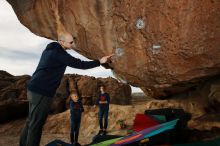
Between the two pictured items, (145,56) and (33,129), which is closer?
(33,129)

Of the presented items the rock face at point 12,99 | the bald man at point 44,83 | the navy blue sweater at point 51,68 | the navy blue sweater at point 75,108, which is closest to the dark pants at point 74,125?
the navy blue sweater at point 75,108

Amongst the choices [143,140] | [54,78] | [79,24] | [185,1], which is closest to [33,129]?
[54,78]

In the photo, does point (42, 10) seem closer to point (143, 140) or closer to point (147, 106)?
point (147, 106)

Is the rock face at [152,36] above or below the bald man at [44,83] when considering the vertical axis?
above

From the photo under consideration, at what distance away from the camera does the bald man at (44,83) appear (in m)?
3.57

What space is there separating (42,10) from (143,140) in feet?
16.6

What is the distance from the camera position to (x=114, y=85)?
47.3 ft

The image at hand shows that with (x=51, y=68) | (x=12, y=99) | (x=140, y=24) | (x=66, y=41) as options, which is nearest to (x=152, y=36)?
(x=140, y=24)

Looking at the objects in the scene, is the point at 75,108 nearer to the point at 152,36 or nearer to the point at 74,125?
the point at 74,125

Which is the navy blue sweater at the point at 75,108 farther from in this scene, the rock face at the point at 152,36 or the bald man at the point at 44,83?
the bald man at the point at 44,83

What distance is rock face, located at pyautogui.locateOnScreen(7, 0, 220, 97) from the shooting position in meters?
4.66

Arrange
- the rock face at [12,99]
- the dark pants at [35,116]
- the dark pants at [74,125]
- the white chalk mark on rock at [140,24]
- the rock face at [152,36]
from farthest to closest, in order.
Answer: the rock face at [12,99], the dark pants at [74,125], the white chalk mark on rock at [140,24], the rock face at [152,36], the dark pants at [35,116]

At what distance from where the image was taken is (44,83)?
11.9ft

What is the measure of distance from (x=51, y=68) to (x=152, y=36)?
1978mm
